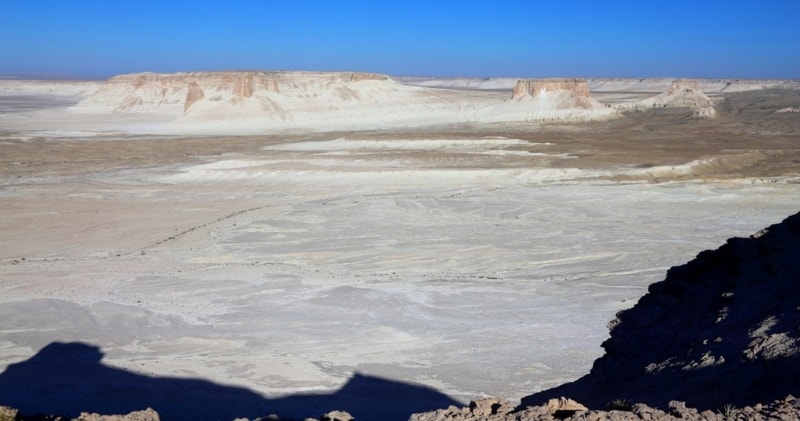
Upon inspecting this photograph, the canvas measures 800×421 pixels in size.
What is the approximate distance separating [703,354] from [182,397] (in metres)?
6.88

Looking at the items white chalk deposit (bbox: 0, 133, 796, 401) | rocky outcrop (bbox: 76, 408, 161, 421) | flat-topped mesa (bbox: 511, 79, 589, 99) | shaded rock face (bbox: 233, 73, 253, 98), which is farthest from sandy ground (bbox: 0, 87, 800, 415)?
flat-topped mesa (bbox: 511, 79, 589, 99)

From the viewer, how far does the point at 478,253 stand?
65.6 ft

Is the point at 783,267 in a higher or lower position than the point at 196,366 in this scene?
higher

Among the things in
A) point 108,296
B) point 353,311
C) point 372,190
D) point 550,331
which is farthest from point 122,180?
point 550,331

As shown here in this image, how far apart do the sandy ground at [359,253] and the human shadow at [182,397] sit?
0.36 meters

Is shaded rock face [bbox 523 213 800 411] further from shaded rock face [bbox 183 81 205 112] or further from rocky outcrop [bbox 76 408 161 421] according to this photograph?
shaded rock face [bbox 183 81 205 112]

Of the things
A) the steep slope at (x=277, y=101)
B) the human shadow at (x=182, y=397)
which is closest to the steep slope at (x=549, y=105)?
the steep slope at (x=277, y=101)

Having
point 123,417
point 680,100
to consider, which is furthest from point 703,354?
point 680,100

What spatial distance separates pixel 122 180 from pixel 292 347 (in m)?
24.6

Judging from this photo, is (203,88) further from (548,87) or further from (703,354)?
(703,354)

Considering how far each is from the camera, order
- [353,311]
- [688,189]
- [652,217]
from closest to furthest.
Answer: [353,311] < [652,217] < [688,189]

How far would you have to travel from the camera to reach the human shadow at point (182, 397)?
1016 cm

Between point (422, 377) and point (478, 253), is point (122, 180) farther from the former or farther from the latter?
point (422, 377)

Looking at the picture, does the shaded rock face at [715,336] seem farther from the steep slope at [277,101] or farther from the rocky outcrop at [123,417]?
the steep slope at [277,101]
